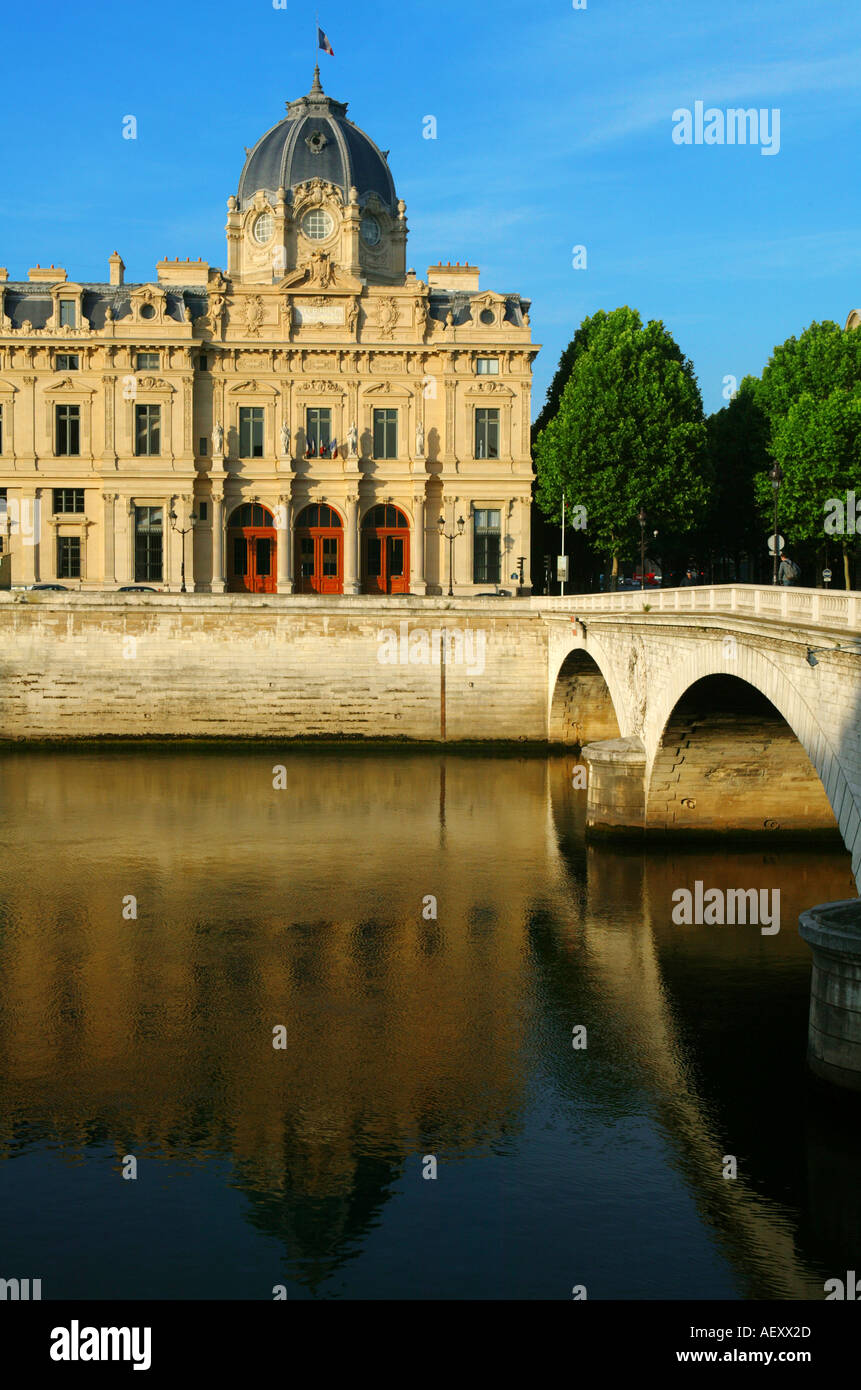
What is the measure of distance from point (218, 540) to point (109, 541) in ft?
18.7

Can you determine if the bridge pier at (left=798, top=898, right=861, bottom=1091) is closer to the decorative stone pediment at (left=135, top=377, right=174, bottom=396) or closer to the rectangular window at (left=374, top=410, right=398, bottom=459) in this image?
the rectangular window at (left=374, top=410, right=398, bottom=459)

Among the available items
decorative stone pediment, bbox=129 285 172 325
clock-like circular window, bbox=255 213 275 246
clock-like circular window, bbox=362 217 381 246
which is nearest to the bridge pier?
decorative stone pediment, bbox=129 285 172 325

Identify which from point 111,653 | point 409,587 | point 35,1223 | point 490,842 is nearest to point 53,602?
point 111,653

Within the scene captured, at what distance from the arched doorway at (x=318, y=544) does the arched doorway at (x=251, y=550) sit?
1.53 m

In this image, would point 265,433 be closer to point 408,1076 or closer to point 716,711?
point 716,711

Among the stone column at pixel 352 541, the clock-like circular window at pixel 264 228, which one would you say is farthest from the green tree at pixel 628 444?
the clock-like circular window at pixel 264 228

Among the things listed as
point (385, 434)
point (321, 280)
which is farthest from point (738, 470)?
point (321, 280)

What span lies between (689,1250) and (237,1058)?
8.70 metres

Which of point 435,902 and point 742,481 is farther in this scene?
point 742,481

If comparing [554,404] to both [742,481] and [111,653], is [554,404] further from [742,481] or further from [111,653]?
[111,653]

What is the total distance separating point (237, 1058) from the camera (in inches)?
898

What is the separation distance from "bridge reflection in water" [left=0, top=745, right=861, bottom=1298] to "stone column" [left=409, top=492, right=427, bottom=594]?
122ft

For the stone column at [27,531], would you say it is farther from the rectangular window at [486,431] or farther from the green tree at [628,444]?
the green tree at [628,444]

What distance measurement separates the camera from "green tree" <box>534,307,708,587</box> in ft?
224
